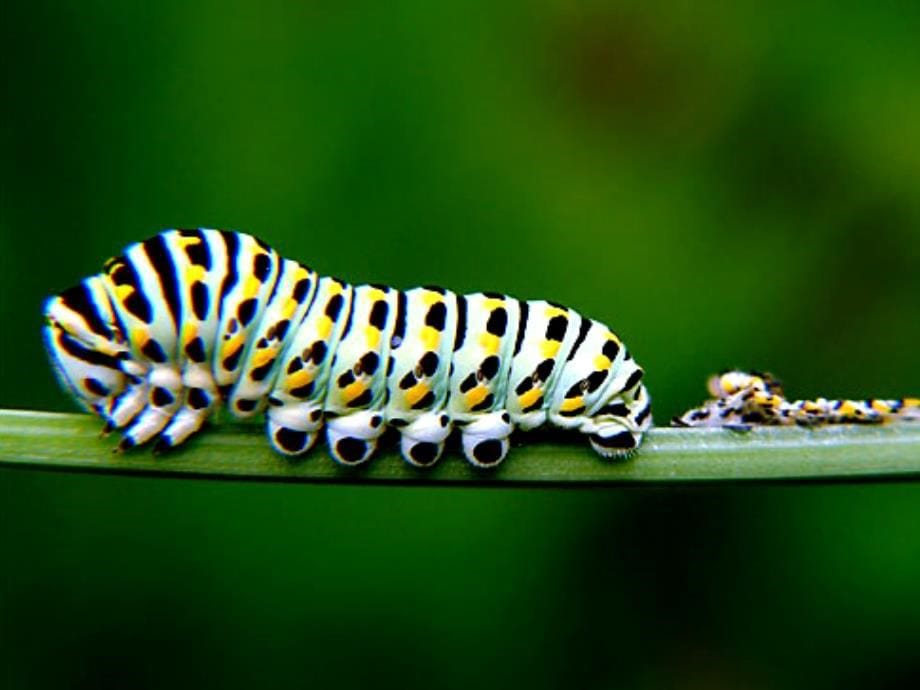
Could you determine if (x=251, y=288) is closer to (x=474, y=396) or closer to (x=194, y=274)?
(x=194, y=274)

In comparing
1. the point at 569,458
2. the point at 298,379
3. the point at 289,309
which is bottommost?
the point at 569,458

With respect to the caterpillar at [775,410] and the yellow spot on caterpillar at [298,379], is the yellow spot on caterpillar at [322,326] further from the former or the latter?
the caterpillar at [775,410]

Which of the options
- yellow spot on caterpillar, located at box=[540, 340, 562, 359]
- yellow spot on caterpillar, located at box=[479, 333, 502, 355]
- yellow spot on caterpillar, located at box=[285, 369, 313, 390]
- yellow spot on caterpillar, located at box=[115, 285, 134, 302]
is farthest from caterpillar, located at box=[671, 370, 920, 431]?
yellow spot on caterpillar, located at box=[115, 285, 134, 302]

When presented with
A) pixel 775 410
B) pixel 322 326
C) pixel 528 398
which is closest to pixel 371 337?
pixel 322 326

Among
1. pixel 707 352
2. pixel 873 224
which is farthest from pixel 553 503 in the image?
pixel 873 224

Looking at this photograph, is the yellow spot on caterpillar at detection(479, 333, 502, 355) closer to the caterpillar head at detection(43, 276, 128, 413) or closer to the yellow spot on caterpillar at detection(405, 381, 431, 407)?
the yellow spot on caterpillar at detection(405, 381, 431, 407)

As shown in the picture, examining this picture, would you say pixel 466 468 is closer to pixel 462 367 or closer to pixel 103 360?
pixel 462 367
